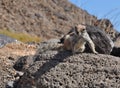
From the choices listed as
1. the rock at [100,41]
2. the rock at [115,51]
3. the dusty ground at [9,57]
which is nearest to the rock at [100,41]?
the rock at [100,41]

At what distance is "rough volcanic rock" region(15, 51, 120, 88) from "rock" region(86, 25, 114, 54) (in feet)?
2.51

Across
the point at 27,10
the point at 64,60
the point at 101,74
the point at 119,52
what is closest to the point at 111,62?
the point at 101,74

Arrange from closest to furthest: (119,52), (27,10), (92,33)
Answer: (92,33) → (119,52) → (27,10)

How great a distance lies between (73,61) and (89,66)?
18.1 inches

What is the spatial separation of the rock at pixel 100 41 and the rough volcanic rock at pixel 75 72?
765 mm

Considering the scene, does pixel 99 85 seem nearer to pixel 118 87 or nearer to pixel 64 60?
pixel 118 87

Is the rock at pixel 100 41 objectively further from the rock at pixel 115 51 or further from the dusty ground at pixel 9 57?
the dusty ground at pixel 9 57

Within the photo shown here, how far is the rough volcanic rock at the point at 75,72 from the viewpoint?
11855 millimetres

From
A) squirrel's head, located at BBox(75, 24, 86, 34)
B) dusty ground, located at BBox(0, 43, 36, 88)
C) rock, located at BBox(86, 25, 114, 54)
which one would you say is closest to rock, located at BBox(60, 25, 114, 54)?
rock, located at BBox(86, 25, 114, 54)

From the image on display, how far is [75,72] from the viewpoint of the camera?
12.2m

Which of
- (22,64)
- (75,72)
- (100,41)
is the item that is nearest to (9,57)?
(22,64)

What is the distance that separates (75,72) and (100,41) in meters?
1.58

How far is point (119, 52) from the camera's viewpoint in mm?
14273

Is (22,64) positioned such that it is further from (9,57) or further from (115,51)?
(115,51)
